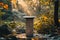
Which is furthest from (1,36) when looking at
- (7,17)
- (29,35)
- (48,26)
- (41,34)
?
(7,17)

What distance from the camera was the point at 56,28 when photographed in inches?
492

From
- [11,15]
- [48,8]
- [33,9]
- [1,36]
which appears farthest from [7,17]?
[1,36]

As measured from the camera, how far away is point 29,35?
36.2ft

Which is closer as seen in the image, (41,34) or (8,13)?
(41,34)

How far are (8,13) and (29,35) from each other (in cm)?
524

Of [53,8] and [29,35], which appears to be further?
[53,8]

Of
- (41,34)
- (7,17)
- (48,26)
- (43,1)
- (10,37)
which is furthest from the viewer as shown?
(7,17)

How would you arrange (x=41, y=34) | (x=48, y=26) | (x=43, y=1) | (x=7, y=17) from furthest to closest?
1. (x=7, y=17)
2. (x=43, y=1)
3. (x=48, y=26)
4. (x=41, y=34)

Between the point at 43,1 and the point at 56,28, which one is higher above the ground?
the point at 43,1

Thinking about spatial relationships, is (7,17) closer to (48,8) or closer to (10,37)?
(48,8)

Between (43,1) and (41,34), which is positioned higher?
(43,1)

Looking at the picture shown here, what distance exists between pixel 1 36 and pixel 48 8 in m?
5.03

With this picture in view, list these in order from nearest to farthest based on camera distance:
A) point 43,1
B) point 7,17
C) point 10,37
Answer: point 10,37 → point 43,1 → point 7,17

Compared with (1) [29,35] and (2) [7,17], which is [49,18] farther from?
(2) [7,17]
